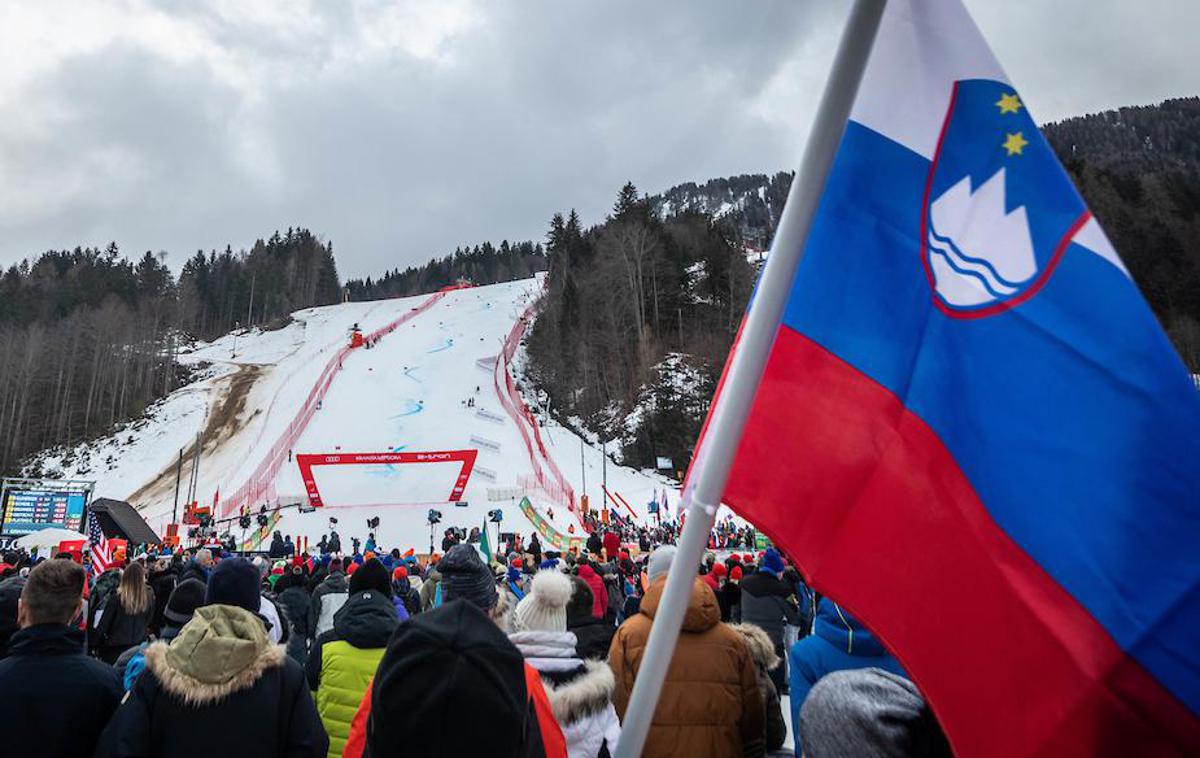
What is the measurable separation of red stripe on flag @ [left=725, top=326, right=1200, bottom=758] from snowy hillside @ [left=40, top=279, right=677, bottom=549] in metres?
26.8

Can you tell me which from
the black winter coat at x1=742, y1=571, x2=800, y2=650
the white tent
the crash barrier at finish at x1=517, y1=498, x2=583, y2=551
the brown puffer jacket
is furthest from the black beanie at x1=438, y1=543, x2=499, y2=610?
the crash barrier at finish at x1=517, y1=498, x2=583, y2=551

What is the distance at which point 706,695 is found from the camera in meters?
2.94

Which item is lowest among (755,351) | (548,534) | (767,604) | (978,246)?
(548,534)

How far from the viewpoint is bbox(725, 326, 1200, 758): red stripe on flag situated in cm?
158

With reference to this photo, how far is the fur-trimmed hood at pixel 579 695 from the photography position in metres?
2.38

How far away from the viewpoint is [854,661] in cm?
292

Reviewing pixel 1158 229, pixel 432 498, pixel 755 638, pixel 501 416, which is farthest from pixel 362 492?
pixel 1158 229

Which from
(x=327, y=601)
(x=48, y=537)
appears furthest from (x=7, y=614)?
(x=48, y=537)

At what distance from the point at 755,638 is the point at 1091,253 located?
2311 millimetres

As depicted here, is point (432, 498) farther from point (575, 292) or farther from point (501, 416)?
point (575, 292)

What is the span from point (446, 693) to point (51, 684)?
1.95 m

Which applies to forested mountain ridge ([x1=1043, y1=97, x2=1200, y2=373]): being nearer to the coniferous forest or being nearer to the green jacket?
the coniferous forest

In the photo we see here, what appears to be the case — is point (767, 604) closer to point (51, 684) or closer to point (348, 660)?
point (348, 660)

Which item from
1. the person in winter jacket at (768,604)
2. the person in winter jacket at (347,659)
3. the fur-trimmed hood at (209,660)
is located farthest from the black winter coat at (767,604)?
the fur-trimmed hood at (209,660)
